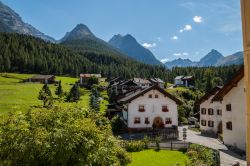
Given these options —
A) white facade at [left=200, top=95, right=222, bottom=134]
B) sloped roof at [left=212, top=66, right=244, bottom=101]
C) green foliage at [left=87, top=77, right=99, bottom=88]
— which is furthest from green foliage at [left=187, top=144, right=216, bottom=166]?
green foliage at [left=87, top=77, right=99, bottom=88]

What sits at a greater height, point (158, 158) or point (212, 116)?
point (212, 116)

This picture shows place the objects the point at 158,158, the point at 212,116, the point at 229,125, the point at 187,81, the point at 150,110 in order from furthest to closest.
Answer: the point at 187,81 < the point at 150,110 < the point at 212,116 < the point at 229,125 < the point at 158,158

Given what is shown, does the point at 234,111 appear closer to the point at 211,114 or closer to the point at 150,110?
the point at 211,114

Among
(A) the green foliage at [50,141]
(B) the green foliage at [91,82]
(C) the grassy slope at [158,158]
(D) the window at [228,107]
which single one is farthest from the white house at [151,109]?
(B) the green foliage at [91,82]

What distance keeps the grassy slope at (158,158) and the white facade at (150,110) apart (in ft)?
56.8

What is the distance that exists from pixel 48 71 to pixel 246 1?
175 m

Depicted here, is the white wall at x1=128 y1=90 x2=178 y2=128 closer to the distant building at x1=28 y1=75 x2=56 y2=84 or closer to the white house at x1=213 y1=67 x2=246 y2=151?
the white house at x1=213 y1=67 x2=246 y2=151

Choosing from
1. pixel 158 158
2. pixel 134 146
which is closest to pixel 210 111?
pixel 134 146

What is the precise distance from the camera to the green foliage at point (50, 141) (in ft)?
36.0

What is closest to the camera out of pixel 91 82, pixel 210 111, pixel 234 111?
pixel 234 111

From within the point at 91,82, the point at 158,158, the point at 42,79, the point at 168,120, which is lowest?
the point at 158,158

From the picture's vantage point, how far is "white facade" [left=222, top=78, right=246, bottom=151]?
33.7 m

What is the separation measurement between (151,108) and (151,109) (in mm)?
168

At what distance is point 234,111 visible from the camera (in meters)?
35.0
